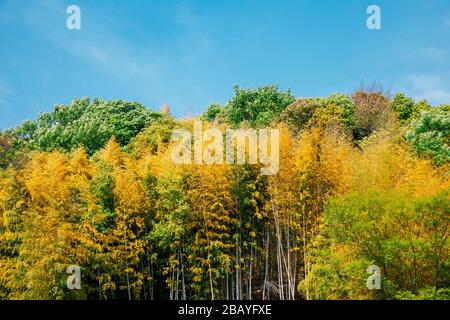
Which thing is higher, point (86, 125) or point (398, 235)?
point (86, 125)

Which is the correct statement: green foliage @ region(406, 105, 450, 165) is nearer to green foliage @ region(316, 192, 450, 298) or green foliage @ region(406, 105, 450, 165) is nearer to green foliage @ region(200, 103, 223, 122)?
green foliage @ region(316, 192, 450, 298)

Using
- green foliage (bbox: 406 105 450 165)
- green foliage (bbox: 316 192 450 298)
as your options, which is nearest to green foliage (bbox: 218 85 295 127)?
green foliage (bbox: 406 105 450 165)

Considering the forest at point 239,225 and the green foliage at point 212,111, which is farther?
the green foliage at point 212,111

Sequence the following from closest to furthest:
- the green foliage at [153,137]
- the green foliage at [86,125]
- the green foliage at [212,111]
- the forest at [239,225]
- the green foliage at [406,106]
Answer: the forest at [239,225]
the green foliage at [153,137]
the green foliage at [406,106]
the green foliage at [86,125]
the green foliage at [212,111]

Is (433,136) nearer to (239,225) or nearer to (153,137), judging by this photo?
(239,225)

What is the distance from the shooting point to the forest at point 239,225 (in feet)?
37.2

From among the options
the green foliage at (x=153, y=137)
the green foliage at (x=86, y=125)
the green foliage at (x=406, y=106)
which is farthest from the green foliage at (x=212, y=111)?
the green foliage at (x=406, y=106)

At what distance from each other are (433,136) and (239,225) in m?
7.13

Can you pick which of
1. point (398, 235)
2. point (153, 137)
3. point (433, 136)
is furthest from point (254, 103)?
point (398, 235)

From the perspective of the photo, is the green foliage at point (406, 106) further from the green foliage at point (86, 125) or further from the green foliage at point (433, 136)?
the green foliage at point (86, 125)

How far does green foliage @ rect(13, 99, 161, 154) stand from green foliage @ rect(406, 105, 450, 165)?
13.6 metres

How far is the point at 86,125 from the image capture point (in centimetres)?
2536

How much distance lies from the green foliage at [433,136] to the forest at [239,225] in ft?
0.12

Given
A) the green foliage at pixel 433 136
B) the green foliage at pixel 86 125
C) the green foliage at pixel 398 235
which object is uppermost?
the green foliage at pixel 86 125
